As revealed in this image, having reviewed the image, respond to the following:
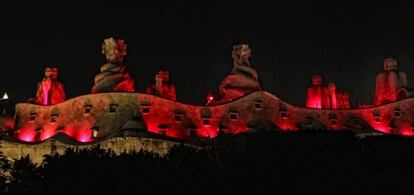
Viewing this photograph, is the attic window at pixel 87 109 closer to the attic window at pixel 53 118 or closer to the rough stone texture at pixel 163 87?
the attic window at pixel 53 118

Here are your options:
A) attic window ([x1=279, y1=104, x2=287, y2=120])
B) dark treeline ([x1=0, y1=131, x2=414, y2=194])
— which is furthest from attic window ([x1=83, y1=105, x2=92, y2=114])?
dark treeline ([x1=0, y1=131, x2=414, y2=194])

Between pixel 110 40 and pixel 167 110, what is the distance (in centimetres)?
879

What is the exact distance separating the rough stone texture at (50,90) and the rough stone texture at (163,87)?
28.6 ft

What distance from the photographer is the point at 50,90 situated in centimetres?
6519

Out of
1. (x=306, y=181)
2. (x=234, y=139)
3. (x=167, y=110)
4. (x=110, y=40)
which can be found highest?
(x=110, y=40)

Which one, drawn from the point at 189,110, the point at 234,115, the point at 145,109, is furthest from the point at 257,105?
the point at 145,109

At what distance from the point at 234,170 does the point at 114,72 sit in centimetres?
2986

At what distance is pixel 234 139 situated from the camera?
41688 mm

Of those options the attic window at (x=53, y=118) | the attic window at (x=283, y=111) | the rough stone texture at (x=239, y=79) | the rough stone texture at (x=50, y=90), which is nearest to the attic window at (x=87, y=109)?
the attic window at (x=53, y=118)

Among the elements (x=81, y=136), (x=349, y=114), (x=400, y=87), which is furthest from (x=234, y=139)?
(x=400, y=87)

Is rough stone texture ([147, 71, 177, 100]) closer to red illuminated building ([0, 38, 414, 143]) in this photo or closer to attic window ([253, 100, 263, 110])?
red illuminated building ([0, 38, 414, 143])

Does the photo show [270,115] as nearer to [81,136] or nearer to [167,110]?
[167,110]

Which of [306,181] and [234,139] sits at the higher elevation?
[234,139]

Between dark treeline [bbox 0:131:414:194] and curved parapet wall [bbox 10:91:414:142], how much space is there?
1868 cm
